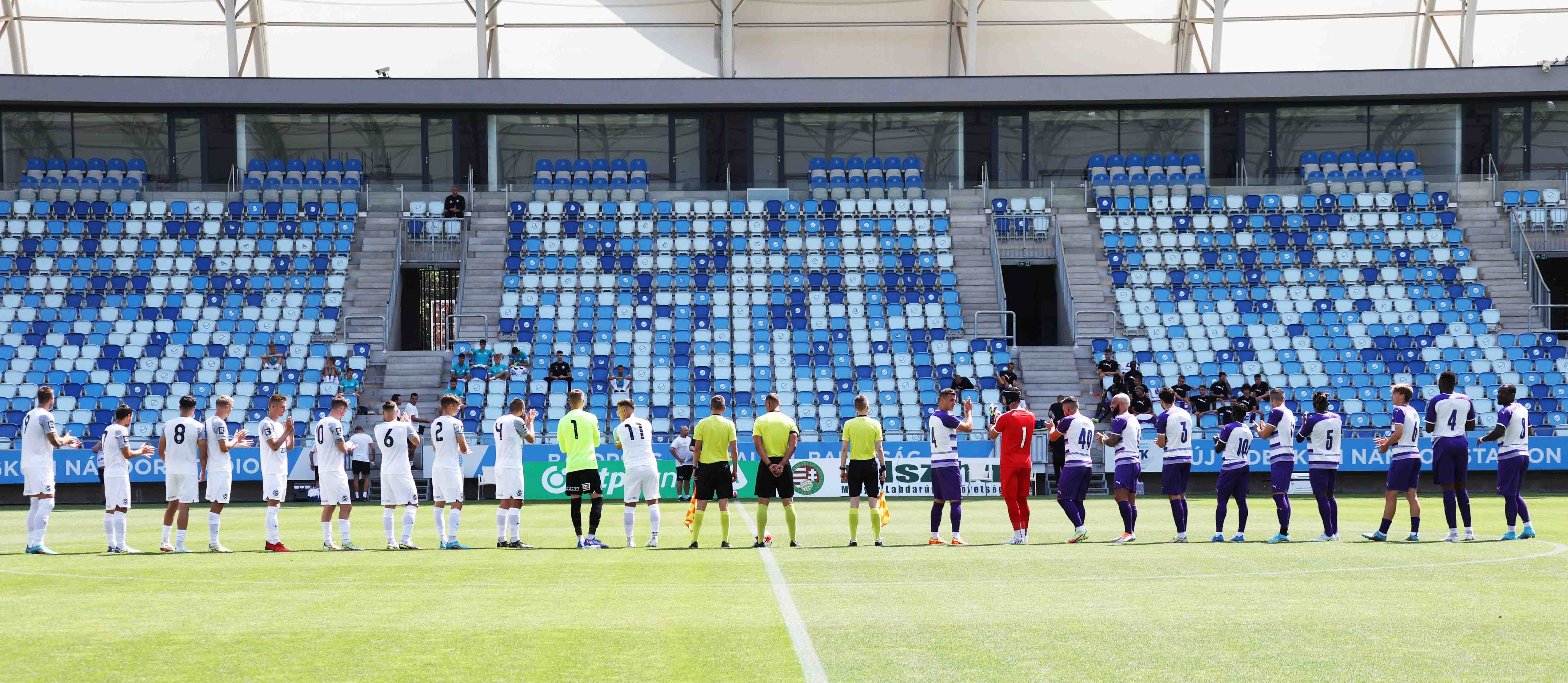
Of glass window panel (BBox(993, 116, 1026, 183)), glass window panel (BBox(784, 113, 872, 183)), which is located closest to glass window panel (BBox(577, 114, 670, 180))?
glass window panel (BBox(784, 113, 872, 183))

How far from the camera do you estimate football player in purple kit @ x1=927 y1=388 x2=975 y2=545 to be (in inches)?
715

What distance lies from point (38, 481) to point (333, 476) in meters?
3.40

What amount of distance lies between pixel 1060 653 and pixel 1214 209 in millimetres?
36402

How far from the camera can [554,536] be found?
20.3 metres

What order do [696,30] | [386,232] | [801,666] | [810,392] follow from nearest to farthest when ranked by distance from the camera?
[801,666], [810,392], [386,232], [696,30]

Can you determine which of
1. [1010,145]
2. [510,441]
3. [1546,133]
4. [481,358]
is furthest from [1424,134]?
[510,441]

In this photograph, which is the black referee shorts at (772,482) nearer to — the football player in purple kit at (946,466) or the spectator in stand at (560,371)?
the football player in purple kit at (946,466)

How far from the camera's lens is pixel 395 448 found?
18516 millimetres

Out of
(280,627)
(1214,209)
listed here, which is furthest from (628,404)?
(1214,209)

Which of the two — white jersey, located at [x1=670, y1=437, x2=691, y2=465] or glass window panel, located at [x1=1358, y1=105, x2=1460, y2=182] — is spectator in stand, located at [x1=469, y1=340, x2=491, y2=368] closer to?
white jersey, located at [x1=670, y1=437, x2=691, y2=465]

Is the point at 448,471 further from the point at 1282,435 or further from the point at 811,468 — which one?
the point at 811,468

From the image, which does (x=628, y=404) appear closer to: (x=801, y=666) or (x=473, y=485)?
(x=801, y=666)

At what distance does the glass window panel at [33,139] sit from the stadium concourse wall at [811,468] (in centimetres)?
1560

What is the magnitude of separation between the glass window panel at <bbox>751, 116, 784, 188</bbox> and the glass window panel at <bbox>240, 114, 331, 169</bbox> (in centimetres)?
1277
